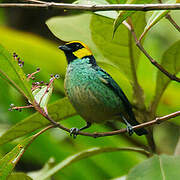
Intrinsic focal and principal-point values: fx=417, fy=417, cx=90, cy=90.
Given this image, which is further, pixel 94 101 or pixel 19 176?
pixel 94 101

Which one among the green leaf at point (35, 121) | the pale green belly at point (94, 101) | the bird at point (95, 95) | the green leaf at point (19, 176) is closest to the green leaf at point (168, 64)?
the bird at point (95, 95)

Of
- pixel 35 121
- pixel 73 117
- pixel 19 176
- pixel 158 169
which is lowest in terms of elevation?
pixel 73 117

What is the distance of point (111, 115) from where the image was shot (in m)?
2.56

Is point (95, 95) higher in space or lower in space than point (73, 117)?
higher

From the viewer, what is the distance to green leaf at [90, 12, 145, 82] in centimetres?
238

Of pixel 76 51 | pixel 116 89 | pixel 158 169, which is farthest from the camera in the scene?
pixel 76 51

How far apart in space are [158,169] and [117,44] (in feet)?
2.51

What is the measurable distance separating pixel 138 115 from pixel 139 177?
482 mm

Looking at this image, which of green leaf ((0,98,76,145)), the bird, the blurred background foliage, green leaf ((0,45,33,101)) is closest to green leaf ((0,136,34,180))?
green leaf ((0,45,33,101))

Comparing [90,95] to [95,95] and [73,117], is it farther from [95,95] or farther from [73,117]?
[73,117]

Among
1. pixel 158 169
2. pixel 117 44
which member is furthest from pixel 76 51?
pixel 158 169

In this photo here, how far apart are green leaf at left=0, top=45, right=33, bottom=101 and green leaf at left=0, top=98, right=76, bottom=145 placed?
540 millimetres

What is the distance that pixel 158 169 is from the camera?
7.08 feet

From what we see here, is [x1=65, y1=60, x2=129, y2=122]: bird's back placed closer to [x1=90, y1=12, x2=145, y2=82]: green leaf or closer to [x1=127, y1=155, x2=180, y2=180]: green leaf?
[x1=90, y1=12, x2=145, y2=82]: green leaf
